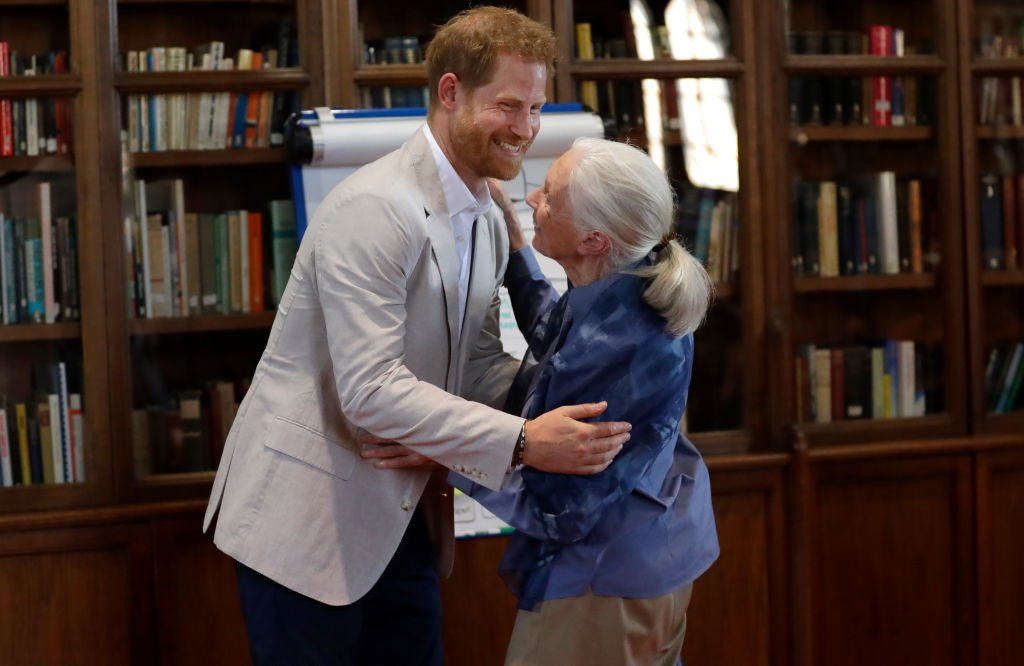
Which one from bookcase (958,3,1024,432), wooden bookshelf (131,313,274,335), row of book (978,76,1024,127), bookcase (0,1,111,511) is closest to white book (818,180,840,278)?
bookcase (958,3,1024,432)

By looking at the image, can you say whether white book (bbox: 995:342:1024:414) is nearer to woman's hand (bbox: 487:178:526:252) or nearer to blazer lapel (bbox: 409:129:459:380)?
woman's hand (bbox: 487:178:526:252)

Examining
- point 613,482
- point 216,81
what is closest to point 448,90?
point 613,482

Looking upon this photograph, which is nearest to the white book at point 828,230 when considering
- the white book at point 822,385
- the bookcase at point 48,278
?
the white book at point 822,385

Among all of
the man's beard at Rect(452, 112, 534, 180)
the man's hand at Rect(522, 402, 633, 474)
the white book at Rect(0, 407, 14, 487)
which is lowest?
the white book at Rect(0, 407, 14, 487)

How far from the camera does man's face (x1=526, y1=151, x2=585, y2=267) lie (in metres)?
1.93

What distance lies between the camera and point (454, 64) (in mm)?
2012

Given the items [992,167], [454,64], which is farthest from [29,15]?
[992,167]

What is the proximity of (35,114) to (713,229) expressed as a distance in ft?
6.09

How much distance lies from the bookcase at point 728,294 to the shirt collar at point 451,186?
3.41 feet

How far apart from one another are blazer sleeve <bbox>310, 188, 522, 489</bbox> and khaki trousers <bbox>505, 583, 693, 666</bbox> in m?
0.23

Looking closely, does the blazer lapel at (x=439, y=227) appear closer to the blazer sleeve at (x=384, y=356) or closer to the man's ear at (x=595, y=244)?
the blazer sleeve at (x=384, y=356)

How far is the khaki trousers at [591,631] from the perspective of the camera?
1.87 meters

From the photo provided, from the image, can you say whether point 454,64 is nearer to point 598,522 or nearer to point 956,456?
point 598,522

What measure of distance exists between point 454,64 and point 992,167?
2.21m
